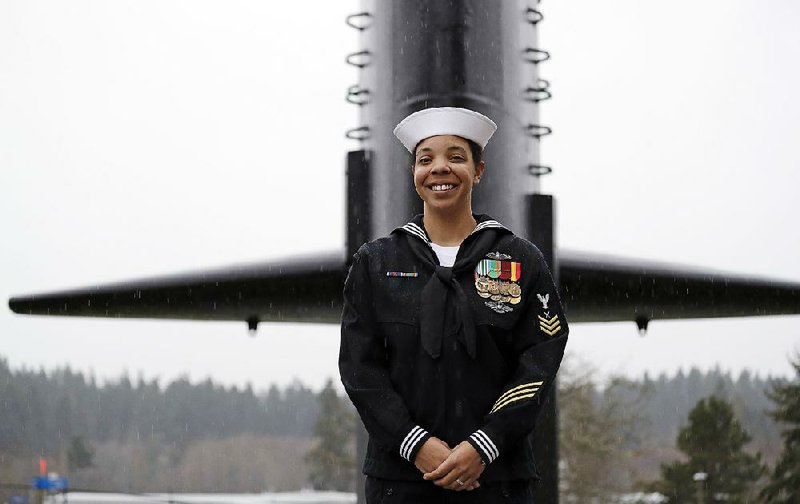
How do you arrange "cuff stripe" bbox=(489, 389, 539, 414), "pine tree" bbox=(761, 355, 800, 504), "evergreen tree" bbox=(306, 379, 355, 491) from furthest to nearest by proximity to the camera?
"evergreen tree" bbox=(306, 379, 355, 491)
"pine tree" bbox=(761, 355, 800, 504)
"cuff stripe" bbox=(489, 389, 539, 414)

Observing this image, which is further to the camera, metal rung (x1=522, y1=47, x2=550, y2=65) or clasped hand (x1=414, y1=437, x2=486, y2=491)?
metal rung (x1=522, y1=47, x2=550, y2=65)

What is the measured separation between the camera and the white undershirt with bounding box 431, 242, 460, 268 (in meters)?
2.72

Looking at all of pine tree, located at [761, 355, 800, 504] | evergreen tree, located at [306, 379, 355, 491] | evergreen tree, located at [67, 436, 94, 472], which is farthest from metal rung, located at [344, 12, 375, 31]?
evergreen tree, located at [67, 436, 94, 472]

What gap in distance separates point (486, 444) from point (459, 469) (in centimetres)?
9

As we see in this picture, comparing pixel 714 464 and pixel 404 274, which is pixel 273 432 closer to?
pixel 714 464

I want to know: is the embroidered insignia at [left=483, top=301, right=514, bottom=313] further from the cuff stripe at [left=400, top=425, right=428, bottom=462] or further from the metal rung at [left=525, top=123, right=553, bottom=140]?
the metal rung at [left=525, top=123, right=553, bottom=140]

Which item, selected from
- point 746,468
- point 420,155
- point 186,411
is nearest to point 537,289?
point 420,155

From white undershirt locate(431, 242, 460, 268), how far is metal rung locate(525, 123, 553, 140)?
2471 millimetres

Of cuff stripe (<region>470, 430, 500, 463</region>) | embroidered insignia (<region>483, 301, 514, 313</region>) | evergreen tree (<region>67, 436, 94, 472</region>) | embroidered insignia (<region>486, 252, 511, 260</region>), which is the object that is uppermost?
embroidered insignia (<region>486, 252, 511, 260</region>)

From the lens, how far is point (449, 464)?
7.96ft

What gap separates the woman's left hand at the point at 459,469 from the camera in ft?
7.97

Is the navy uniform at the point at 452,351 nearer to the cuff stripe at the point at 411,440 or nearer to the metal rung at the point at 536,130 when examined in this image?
the cuff stripe at the point at 411,440

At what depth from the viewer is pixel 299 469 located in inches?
2452

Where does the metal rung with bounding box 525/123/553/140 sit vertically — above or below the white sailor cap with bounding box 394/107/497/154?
above
